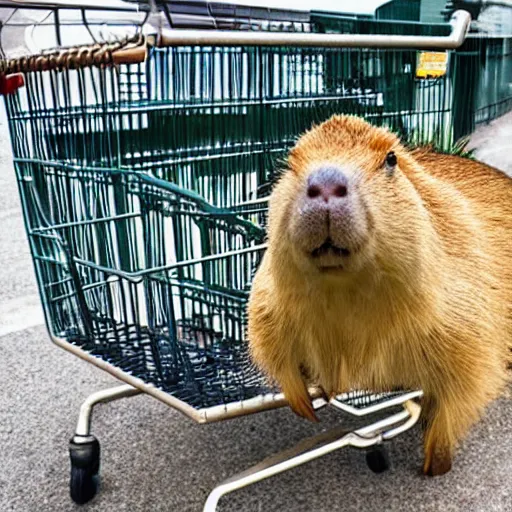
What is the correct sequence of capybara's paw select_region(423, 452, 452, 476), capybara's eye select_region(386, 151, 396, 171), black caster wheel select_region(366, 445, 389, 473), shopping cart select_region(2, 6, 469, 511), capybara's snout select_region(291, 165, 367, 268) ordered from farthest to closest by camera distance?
black caster wheel select_region(366, 445, 389, 473) → capybara's paw select_region(423, 452, 452, 476) → shopping cart select_region(2, 6, 469, 511) → capybara's eye select_region(386, 151, 396, 171) → capybara's snout select_region(291, 165, 367, 268)

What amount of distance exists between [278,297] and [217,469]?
96cm

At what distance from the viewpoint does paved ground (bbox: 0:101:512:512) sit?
1.81 meters

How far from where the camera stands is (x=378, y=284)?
1031 millimetres

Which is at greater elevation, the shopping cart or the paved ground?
the shopping cart

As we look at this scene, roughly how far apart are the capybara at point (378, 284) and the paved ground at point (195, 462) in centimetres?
40

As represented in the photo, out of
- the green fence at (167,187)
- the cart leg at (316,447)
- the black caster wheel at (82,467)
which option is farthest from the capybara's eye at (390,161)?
Answer: the black caster wheel at (82,467)

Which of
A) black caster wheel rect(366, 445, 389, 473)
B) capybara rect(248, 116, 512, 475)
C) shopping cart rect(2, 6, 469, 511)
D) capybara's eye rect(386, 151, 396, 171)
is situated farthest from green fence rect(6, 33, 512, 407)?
black caster wheel rect(366, 445, 389, 473)

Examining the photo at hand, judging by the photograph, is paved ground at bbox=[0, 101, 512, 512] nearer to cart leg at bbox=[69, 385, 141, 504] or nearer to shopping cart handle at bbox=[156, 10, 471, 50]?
cart leg at bbox=[69, 385, 141, 504]

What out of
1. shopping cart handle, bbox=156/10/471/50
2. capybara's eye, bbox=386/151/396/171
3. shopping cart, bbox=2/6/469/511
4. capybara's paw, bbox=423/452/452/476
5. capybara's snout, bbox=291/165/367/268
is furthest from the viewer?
capybara's paw, bbox=423/452/452/476

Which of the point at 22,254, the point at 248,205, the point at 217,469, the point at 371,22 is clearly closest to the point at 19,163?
the point at 248,205

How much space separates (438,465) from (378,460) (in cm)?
16

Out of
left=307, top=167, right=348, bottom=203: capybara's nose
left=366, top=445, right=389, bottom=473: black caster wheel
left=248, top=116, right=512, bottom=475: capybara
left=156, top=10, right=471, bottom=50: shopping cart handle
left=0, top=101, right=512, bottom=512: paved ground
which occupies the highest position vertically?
left=156, top=10, right=471, bottom=50: shopping cart handle

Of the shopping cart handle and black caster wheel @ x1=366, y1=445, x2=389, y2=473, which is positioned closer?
the shopping cart handle

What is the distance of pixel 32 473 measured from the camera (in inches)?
77.1
